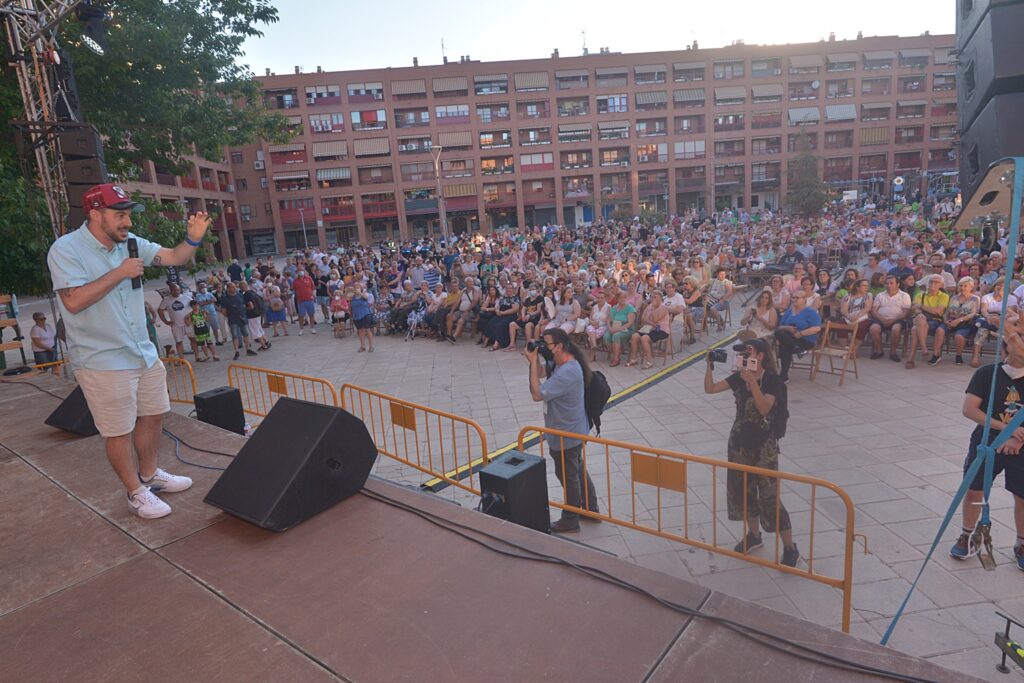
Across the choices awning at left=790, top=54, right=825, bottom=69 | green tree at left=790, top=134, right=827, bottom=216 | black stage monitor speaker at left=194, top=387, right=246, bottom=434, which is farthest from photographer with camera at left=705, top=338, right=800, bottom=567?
awning at left=790, top=54, right=825, bottom=69

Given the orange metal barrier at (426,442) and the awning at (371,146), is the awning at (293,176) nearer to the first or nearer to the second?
the awning at (371,146)

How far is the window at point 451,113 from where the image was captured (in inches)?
2126

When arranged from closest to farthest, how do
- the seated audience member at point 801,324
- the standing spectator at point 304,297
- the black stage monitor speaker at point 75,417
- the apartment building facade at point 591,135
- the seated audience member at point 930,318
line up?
the black stage monitor speaker at point 75,417, the seated audience member at point 801,324, the seated audience member at point 930,318, the standing spectator at point 304,297, the apartment building facade at point 591,135

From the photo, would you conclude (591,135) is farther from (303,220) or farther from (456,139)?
(303,220)

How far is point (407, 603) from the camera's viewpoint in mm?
2541

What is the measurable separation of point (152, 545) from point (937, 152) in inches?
2829

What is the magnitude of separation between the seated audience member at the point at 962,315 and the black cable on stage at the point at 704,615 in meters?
8.60

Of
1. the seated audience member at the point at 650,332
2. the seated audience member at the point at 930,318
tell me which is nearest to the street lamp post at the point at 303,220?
the seated audience member at the point at 650,332

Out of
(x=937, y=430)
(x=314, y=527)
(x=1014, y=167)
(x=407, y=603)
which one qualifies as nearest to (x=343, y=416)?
(x=314, y=527)

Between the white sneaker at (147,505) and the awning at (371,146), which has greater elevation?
the awning at (371,146)

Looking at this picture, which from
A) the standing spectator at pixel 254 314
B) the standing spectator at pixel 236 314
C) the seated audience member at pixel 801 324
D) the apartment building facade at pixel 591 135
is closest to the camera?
the seated audience member at pixel 801 324

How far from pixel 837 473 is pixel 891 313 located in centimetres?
503

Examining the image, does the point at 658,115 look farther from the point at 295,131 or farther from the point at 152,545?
the point at 152,545

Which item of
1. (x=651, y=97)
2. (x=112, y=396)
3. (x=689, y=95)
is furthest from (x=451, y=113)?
(x=112, y=396)
